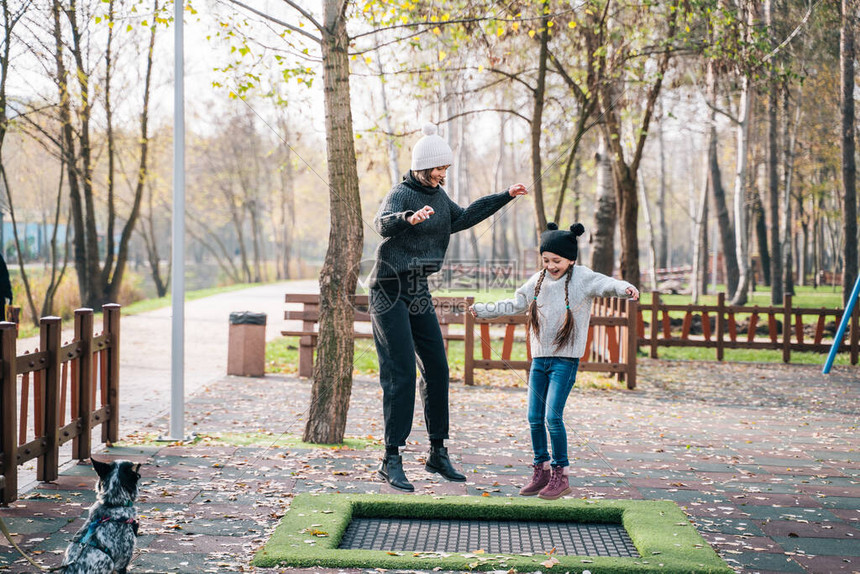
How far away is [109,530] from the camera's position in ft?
11.3

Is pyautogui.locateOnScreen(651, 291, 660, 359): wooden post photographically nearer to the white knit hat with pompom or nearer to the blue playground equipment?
the blue playground equipment

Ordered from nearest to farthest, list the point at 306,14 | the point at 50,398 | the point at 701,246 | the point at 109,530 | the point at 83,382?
the point at 109,530
the point at 50,398
the point at 83,382
the point at 306,14
the point at 701,246

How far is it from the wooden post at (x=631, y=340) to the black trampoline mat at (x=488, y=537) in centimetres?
590

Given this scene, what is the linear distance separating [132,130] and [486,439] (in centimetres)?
2066

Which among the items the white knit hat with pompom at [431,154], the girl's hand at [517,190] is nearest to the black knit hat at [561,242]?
the girl's hand at [517,190]

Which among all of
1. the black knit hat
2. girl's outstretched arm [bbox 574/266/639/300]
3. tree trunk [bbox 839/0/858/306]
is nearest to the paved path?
girl's outstretched arm [bbox 574/266/639/300]

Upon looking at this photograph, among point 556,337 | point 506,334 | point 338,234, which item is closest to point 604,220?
point 506,334

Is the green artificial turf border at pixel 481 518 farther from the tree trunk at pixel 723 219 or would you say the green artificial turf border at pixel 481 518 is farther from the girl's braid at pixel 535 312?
the tree trunk at pixel 723 219

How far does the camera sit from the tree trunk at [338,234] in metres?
6.34

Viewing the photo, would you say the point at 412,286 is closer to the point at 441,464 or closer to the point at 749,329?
the point at 441,464

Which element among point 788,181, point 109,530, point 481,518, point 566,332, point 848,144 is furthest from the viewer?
point 788,181

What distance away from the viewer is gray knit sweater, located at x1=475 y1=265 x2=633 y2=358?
16.2ft

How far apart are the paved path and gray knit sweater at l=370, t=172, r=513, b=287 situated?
1460mm

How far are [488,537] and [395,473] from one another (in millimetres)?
1005
